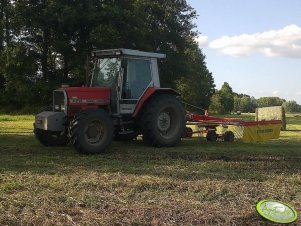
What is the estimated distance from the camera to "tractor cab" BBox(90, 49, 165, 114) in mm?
10508

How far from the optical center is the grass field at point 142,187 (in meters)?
4.68

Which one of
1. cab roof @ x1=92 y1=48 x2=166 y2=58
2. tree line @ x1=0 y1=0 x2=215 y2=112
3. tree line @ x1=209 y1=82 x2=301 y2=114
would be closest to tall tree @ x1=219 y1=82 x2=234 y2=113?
tree line @ x1=209 y1=82 x2=301 y2=114

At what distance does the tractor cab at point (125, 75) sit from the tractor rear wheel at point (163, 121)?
387mm

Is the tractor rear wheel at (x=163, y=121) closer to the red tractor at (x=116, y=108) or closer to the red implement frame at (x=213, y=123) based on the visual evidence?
the red tractor at (x=116, y=108)

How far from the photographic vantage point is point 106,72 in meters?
11.0

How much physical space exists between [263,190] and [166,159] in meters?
3.04

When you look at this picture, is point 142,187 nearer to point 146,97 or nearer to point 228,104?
point 146,97

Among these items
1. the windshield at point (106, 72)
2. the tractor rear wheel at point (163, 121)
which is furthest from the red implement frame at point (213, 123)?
the windshield at point (106, 72)

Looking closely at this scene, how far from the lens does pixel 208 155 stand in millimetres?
9484

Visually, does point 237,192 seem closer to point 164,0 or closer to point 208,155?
point 208,155

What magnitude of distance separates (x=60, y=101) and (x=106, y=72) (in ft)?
4.79

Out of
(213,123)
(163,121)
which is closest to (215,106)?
(213,123)

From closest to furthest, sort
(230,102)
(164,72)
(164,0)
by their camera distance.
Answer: (164,72)
(164,0)
(230,102)

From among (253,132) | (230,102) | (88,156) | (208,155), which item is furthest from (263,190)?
(230,102)
